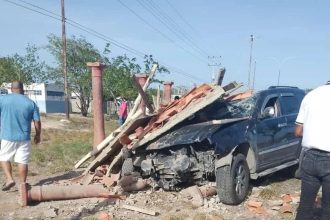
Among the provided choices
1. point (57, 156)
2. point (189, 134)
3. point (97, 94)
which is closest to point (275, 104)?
point (189, 134)

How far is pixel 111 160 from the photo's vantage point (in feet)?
26.9

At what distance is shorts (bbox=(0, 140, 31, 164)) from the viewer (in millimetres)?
7184

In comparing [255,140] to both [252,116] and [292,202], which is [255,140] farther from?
[292,202]

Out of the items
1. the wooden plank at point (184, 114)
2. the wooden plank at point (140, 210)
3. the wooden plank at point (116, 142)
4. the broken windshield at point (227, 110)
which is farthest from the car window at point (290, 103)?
the wooden plank at point (140, 210)

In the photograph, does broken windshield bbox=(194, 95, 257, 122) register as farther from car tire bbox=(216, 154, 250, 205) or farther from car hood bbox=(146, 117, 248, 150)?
car tire bbox=(216, 154, 250, 205)

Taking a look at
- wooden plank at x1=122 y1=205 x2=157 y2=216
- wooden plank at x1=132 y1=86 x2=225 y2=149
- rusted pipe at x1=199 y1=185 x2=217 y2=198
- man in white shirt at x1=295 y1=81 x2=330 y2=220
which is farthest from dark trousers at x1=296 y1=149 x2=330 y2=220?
wooden plank at x1=132 y1=86 x2=225 y2=149

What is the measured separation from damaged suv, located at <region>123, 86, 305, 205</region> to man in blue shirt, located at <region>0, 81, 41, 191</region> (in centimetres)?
172

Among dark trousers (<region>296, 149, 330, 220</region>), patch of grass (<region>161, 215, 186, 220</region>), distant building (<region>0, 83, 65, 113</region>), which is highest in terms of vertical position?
dark trousers (<region>296, 149, 330, 220</region>)

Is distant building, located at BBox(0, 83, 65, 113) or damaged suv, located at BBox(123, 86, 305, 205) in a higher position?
damaged suv, located at BBox(123, 86, 305, 205)

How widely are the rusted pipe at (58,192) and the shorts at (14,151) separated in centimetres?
70

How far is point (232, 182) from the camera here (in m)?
6.46

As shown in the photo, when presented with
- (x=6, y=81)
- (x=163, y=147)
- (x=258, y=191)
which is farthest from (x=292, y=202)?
(x=6, y=81)

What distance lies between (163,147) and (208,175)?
0.88 m

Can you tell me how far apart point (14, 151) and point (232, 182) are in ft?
11.9
